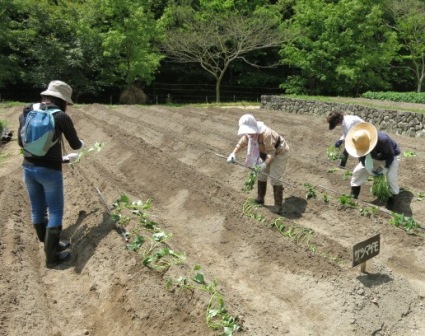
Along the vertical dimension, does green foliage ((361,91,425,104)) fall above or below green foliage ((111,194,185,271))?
below

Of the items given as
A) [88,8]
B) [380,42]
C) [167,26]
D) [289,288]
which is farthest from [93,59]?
[289,288]

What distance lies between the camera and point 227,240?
5.49m

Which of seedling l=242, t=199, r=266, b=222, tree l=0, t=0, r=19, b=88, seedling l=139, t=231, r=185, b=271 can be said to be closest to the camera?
seedling l=139, t=231, r=185, b=271

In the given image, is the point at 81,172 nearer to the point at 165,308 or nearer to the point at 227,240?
the point at 227,240

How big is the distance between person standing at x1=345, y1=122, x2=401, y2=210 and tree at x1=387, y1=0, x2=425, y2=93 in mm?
22733

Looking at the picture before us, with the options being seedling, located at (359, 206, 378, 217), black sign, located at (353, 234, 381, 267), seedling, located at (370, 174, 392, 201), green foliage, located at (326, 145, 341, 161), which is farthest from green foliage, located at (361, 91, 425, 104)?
black sign, located at (353, 234, 381, 267)

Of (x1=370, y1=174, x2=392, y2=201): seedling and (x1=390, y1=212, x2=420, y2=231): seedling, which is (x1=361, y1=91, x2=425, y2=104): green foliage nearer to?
(x1=370, y1=174, x2=392, y2=201): seedling

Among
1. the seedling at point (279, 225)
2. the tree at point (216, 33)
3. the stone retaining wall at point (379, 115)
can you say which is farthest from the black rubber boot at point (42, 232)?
the tree at point (216, 33)

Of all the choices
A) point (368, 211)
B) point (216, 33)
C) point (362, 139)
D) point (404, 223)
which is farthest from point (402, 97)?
point (404, 223)

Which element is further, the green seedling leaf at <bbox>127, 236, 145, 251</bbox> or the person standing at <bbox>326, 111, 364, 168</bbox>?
the person standing at <bbox>326, 111, 364, 168</bbox>

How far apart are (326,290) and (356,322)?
0.48 m

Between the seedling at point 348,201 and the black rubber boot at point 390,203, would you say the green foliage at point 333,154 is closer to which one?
the black rubber boot at point 390,203

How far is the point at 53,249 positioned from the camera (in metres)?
4.57

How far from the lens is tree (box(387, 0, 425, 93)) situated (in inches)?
1031
